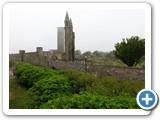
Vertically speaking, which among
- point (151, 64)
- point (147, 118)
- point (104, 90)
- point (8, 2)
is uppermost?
point (8, 2)

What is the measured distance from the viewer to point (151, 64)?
5.17 meters

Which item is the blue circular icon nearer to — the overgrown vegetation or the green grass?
the overgrown vegetation

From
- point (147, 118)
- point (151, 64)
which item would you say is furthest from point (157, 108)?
point (151, 64)

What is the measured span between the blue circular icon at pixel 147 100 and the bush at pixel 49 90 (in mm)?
2536

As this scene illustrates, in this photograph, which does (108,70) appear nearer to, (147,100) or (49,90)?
(49,90)

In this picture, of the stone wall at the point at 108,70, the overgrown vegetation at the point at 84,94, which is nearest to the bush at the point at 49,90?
the overgrown vegetation at the point at 84,94

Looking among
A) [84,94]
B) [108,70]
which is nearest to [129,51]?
[108,70]

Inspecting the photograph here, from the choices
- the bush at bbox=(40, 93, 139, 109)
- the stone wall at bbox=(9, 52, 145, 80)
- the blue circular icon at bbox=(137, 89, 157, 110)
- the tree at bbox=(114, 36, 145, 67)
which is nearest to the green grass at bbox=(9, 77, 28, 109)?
the stone wall at bbox=(9, 52, 145, 80)

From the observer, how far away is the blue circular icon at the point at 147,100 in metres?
4.89

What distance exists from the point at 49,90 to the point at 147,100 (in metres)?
3.26

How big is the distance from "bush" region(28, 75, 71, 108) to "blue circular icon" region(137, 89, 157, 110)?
2536 mm

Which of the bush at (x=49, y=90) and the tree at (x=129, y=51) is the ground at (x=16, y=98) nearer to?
the bush at (x=49, y=90)

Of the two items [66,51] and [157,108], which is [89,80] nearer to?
[157,108]

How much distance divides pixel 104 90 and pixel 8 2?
3.14 m
